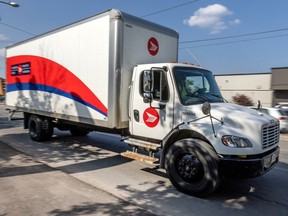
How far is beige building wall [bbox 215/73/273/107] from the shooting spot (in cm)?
3341

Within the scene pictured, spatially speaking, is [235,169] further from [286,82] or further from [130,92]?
[286,82]

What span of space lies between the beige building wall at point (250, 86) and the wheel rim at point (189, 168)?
98.1ft

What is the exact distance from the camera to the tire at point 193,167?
204 inches

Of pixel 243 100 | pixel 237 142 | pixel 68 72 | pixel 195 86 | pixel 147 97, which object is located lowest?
pixel 243 100

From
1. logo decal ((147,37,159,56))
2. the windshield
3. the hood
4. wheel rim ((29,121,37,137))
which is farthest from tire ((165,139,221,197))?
wheel rim ((29,121,37,137))

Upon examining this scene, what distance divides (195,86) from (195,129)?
1.23m

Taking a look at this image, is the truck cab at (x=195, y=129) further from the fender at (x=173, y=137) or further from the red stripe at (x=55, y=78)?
the red stripe at (x=55, y=78)

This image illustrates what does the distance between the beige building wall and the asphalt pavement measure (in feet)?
101

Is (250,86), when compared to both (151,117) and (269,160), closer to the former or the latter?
(151,117)

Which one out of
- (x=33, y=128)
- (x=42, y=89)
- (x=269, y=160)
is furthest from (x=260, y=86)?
(x=269, y=160)

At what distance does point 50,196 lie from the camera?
5188 millimetres

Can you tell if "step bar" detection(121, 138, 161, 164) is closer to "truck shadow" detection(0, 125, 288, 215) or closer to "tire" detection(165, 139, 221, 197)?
"truck shadow" detection(0, 125, 288, 215)

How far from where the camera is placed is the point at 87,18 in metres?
7.63

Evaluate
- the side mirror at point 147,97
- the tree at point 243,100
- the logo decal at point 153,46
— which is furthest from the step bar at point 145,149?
the tree at point 243,100
